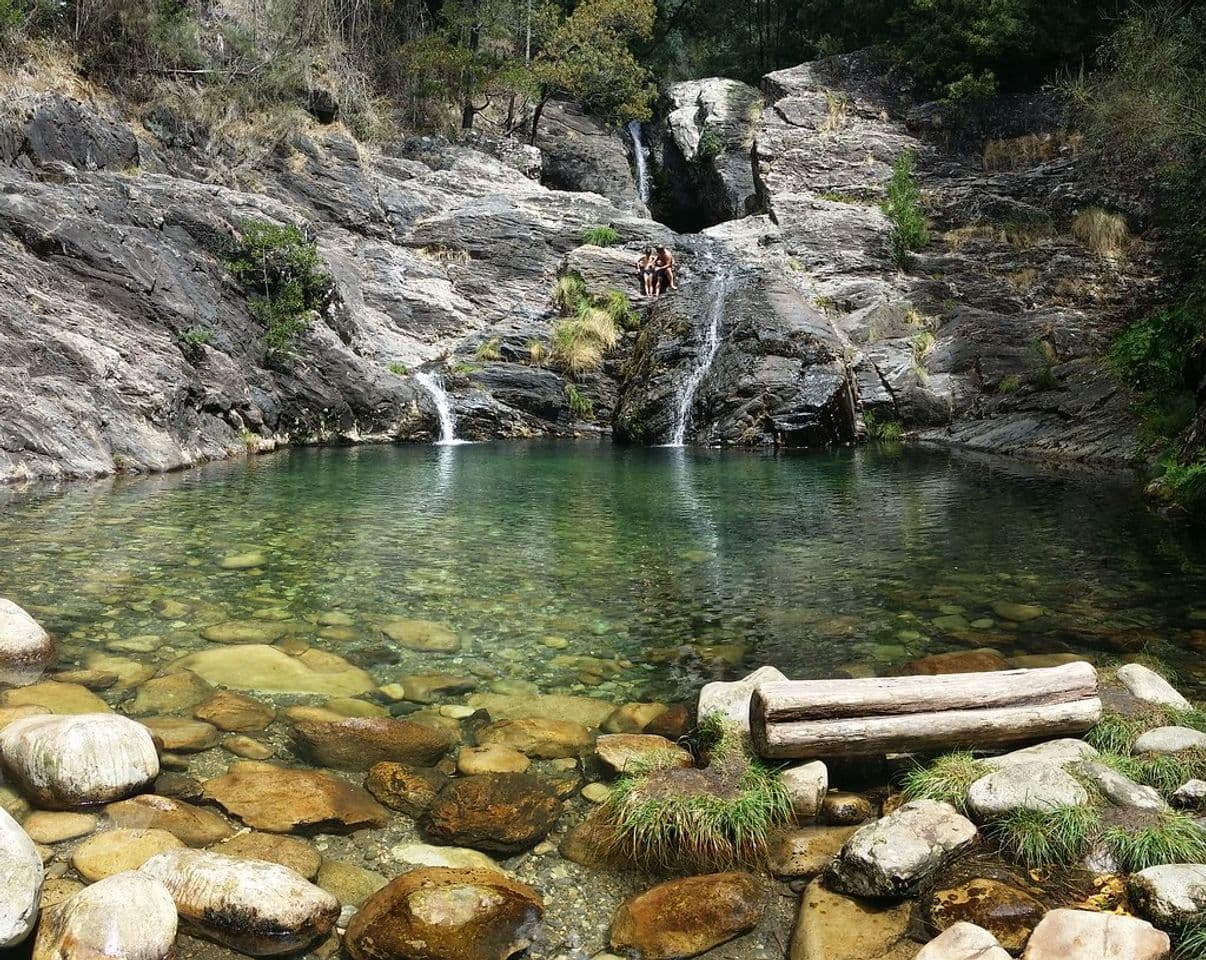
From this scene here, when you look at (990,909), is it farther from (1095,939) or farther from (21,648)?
(21,648)

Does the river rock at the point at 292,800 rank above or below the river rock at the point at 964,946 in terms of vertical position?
below

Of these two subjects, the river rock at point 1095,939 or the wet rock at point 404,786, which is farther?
the wet rock at point 404,786

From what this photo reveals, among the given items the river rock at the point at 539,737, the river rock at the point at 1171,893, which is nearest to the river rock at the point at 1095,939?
the river rock at the point at 1171,893

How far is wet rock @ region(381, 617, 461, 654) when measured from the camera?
16.1ft

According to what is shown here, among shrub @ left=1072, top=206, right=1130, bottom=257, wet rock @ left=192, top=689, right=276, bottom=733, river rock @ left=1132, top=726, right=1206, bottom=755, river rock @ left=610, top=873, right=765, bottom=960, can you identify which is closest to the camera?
river rock @ left=610, top=873, right=765, bottom=960

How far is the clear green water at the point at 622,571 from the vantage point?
4.87 metres

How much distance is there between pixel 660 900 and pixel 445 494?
8.32 meters

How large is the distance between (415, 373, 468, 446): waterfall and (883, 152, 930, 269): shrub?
1330 centimetres

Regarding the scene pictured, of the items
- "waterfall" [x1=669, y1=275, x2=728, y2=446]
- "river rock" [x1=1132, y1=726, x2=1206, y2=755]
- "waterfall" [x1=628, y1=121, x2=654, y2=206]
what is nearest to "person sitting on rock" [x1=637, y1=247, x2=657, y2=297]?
"waterfall" [x1=669, y1=275, x2=728, y2=446]

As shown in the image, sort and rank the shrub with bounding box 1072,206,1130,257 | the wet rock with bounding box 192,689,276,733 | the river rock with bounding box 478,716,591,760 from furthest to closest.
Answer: the shrub with bounding box 1072,206,1130,257, the wet rock with bounding box 192,689,276,733, the river rock with bounding box 478,716,591,760

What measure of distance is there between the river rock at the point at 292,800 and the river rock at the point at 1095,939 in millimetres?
2156

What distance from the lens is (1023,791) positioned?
2.83 metres

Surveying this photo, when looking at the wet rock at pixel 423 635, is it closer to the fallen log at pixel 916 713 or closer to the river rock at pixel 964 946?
the fallen log at pixel 916 713

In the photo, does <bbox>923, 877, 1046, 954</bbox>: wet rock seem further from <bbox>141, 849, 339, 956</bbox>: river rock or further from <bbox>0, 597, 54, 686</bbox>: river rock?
<bbox>0, 597, 54, 686</bbox>: river rock
